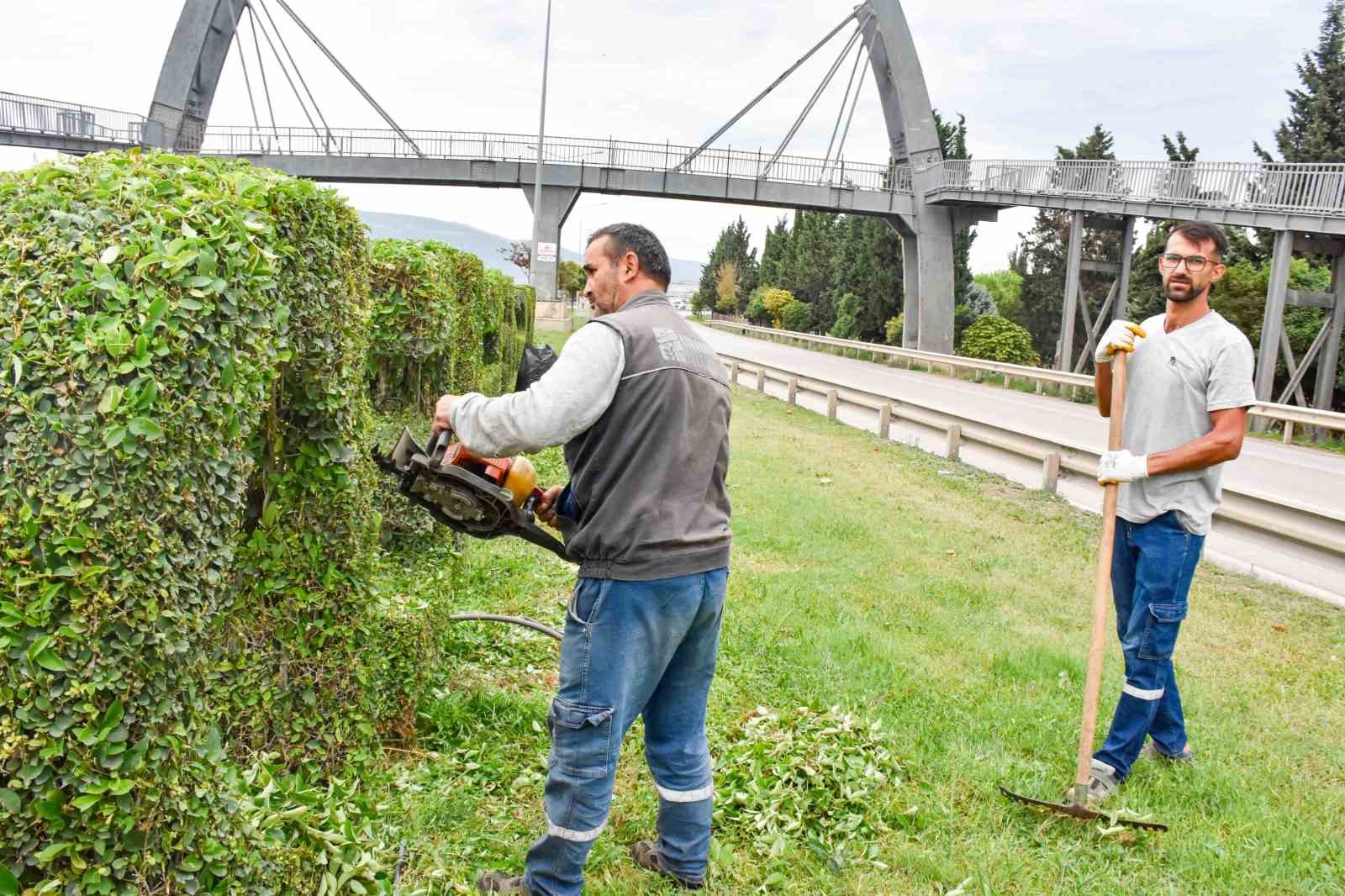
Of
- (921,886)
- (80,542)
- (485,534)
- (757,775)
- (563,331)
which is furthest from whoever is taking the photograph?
(563,331)

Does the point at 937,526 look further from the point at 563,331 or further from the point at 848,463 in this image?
the point at 563,331

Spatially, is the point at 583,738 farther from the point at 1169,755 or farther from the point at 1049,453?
the point at 1049,453

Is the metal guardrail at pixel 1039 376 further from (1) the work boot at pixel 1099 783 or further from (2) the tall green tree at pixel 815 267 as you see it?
(2) the tall green tree at pixel 815 267

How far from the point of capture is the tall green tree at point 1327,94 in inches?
1086

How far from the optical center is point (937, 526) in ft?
31.1

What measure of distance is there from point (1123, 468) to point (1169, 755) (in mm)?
1438

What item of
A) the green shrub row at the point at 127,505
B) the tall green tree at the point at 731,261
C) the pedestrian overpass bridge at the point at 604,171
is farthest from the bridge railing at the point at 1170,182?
the tall green tree at the point at 731,261

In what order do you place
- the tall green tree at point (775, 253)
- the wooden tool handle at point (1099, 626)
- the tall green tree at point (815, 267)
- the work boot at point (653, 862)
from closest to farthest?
1. the work boot at point (653, 862)
2. the wooden tool handle at point (1099, 626)
3. the tall green tree at point (815, 267)
4. the tall green tree at point (775, 253)

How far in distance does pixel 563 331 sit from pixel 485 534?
32875 mm

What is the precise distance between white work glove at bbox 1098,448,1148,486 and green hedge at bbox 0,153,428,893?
326 centimetres

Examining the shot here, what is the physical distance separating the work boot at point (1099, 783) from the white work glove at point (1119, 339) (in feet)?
5.85

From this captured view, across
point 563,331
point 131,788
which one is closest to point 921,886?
point 131,788

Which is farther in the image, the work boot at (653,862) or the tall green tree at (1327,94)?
the tall green tree at (1327,94)

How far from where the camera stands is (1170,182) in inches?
952
